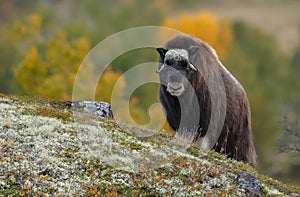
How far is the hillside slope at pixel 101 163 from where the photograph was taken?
9445 mm

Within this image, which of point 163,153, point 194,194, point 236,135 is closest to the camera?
point 194,194

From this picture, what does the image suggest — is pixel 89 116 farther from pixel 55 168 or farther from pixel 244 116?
pixel 244 116

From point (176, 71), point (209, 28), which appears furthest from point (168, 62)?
point (209, 28)

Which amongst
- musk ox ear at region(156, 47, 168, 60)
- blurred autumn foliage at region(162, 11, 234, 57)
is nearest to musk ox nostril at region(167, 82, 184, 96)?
Result: musk ox ear at region(156, 47, 168, 60)

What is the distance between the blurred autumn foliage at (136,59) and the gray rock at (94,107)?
21619 millimetres

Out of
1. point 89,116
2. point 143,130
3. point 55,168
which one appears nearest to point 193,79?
point 143,130

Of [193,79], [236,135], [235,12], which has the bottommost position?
[236,135]

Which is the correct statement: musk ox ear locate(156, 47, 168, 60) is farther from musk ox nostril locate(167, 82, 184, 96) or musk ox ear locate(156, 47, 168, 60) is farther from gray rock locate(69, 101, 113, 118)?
gray rock locate(69, 101, 113, 118)

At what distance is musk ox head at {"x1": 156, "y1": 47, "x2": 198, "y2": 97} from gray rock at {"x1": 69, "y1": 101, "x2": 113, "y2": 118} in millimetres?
1394

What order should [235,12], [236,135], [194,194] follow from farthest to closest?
[235,12] < [236,135] < [194,194]

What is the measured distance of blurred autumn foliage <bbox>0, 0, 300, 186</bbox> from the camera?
161ft

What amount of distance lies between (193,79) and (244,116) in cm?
183

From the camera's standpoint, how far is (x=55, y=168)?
32.0ft

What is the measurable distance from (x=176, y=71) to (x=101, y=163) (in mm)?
2898
